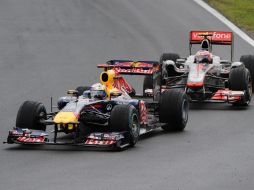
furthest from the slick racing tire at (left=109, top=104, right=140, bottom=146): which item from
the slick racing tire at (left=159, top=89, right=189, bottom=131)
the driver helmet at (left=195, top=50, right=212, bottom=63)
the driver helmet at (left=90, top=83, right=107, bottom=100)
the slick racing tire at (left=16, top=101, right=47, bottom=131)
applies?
the driver helmet at (left=195, top=50, right=212, bottom=63)

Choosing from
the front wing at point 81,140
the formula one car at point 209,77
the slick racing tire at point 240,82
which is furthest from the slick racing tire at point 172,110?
the slick racing tire at point 240,82

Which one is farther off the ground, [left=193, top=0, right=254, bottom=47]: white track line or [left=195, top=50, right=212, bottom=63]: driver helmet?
[left=193, top=0, right=254, bottom=47]: white track line

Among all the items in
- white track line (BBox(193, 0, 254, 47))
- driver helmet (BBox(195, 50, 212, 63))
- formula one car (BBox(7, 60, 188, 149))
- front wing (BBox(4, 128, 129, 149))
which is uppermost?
white track line (BBox(193, 0, 254, 47))

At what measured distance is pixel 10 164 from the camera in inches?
577

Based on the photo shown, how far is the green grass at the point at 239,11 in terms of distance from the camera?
38.4 meters

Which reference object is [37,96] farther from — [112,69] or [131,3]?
[131,3]

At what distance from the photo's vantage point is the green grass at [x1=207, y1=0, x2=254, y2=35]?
126 feet

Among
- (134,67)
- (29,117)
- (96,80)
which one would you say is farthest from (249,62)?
(29,117)

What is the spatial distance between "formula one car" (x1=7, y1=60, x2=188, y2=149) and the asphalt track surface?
0.79ft

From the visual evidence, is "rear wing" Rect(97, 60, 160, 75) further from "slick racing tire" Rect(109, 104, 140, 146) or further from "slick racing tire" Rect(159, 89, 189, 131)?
"slick racing tire" Rect(109, 104, 140, 146)

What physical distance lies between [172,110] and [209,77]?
5371mm

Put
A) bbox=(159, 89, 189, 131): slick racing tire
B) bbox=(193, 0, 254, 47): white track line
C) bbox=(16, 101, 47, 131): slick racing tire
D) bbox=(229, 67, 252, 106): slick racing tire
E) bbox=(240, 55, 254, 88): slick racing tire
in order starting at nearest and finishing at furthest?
bbox=(16, 101, 47, 131): slick racing tire, bbox=(159, 89, 189, 131): slick racing tire, bbox=(229, 67, 252, 106): slick racing tire, bbox=(240, 55, 254, 88): slick racing tire, bbox=(193, 0, 254, 47): white track line

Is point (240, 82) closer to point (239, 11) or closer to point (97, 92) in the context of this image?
point (97, 92)

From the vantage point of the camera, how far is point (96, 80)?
2762 centimetres
